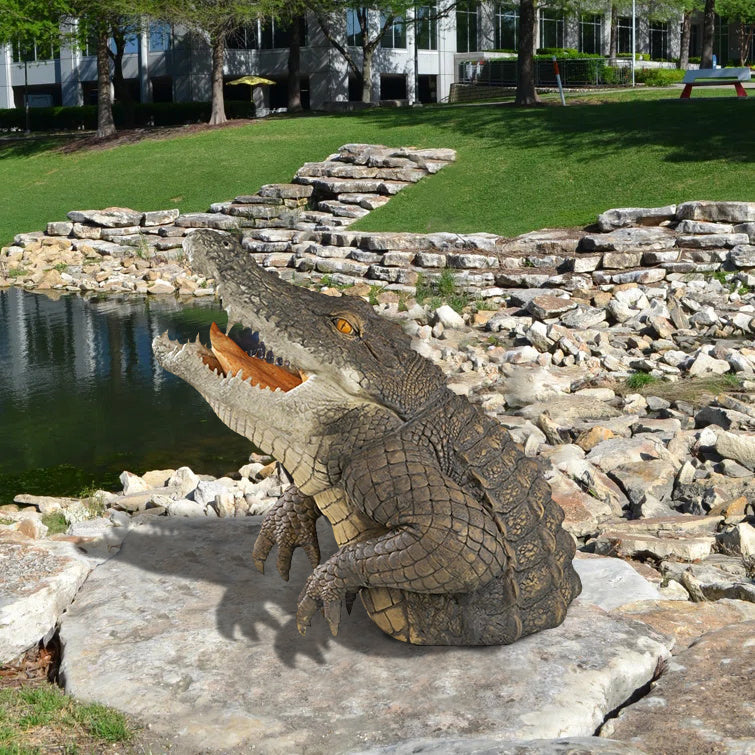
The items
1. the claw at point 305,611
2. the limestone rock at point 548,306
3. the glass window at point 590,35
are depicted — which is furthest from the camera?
the glass window at point 590,35

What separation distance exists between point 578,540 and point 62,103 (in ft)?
174

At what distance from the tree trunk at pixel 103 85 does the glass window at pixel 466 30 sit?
2147 centimetres

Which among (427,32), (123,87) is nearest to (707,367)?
(123,87)

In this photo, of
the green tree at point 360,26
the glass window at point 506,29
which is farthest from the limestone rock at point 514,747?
the glass window at point 506,29

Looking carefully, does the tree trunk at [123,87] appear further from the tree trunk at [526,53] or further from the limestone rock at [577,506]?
the limestone rock at [577,506]

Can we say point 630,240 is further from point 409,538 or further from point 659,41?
point 659,41

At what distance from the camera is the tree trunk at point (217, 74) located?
31.3 meters

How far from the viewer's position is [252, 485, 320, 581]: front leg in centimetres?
376

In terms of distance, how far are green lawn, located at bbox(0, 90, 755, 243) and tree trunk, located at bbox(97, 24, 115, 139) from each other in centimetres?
215

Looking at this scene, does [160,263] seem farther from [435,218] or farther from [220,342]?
[220,342]

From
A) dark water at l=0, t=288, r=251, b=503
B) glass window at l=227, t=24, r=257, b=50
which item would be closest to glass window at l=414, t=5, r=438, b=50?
glass window at l=227, t=24, r=257, b=50

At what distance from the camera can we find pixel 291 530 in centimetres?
376

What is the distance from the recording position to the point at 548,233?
17.1 metres

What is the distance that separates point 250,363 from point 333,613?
1.07 m
